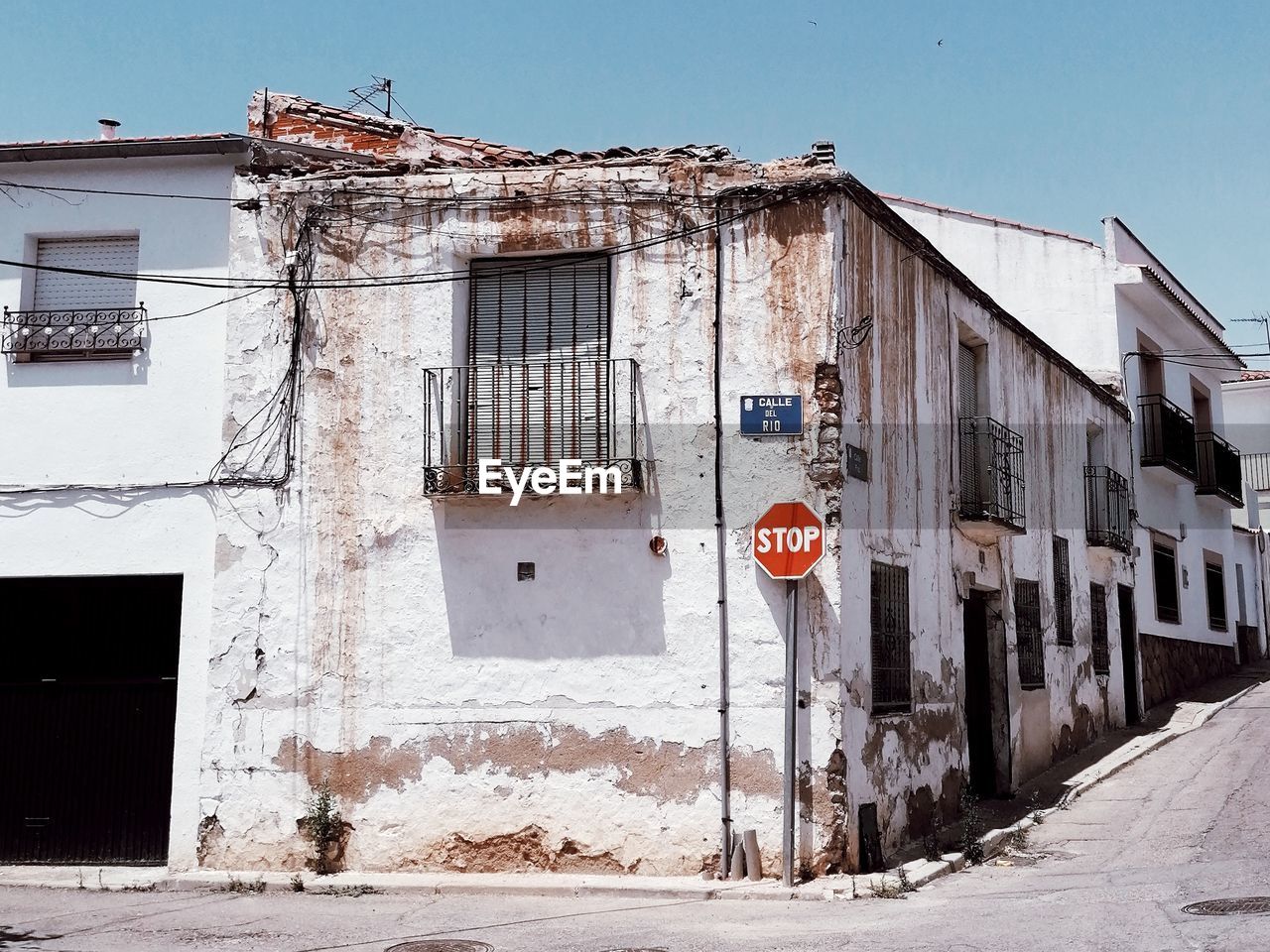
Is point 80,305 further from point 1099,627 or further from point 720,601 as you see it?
point 1099,627

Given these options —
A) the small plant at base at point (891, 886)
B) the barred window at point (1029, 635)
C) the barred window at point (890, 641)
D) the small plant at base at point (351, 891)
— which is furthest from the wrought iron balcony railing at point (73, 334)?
the barred window at point (1029, 635)

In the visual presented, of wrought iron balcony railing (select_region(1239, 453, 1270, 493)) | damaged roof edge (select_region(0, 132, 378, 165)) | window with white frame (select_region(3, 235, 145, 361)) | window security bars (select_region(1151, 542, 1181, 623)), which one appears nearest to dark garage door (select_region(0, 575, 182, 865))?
window with white frame (select_region(3, 235, 145, 361))

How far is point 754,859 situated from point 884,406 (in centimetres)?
381

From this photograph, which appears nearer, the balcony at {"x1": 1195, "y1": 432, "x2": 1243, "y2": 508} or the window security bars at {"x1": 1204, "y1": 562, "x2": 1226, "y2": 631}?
the balcony at {"x1": 1195, "y1": 432, "x2": 1243, "y2": 508}

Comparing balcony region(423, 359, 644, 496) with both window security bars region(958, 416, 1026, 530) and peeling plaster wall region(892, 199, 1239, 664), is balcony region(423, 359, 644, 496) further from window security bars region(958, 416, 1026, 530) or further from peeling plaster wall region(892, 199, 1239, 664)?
peeling plaster wall region(892, 199, 1239, 664)

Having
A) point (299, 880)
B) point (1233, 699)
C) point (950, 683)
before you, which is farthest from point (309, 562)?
point (1233, 699)

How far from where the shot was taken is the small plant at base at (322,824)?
32.4ft

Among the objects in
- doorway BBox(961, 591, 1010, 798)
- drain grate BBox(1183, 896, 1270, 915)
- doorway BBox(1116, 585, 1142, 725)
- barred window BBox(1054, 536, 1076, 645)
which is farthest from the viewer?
doorway BBox(1116, 585, 1142, 725)

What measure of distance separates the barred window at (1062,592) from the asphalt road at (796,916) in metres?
4.52

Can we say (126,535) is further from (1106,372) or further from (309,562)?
(1106,372)

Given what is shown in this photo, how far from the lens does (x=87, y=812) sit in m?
10.5

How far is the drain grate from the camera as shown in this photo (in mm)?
7750

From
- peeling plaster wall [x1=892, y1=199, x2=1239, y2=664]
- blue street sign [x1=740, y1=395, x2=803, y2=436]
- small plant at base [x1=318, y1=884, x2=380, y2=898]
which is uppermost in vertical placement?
peeling plaster wall [x1=892, y1=199, x2=1239, y2=664]

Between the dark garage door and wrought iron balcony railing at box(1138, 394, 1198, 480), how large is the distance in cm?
1468
